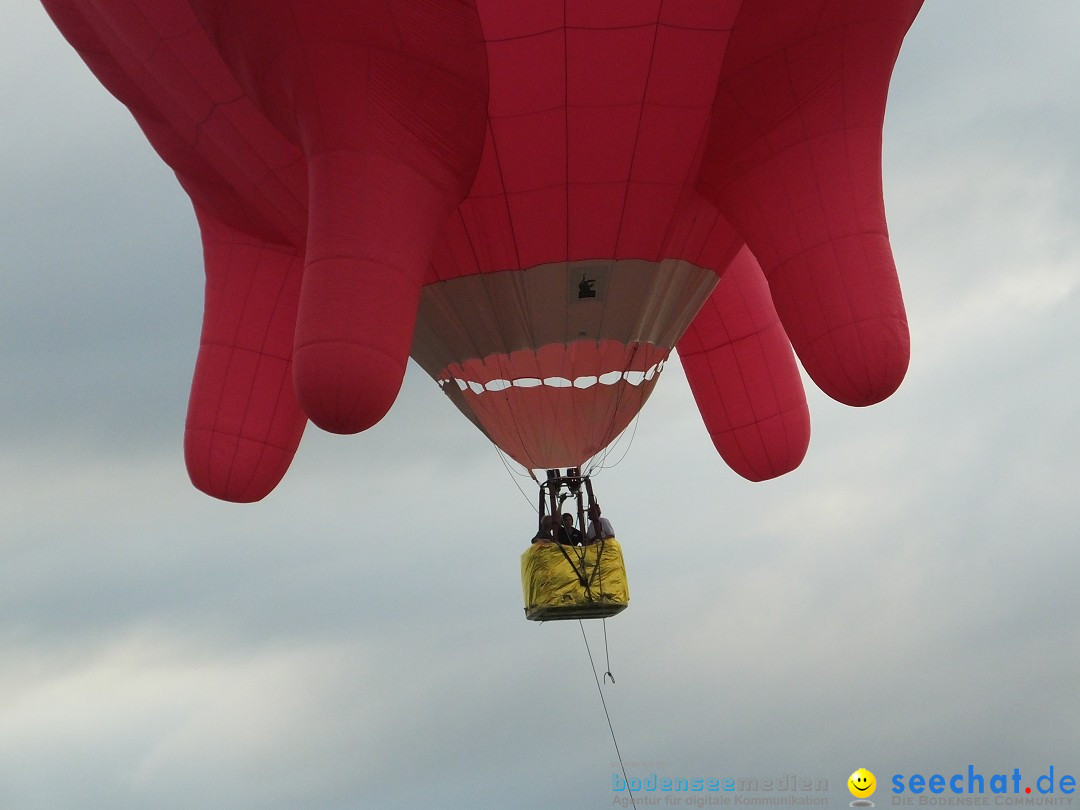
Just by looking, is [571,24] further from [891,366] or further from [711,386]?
[711,386]

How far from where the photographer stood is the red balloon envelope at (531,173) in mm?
10086

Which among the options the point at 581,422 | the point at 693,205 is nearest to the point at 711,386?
the point at 581,422

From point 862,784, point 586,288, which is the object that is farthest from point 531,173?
point 862,784

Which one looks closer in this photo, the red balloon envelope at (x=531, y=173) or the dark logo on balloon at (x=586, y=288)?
the red balloon envelope at (x=531, y=173)

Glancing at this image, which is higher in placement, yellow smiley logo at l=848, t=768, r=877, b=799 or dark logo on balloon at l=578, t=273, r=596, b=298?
dark logo on balloon at l=578, t=273, r=596, b=298

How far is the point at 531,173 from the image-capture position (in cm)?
1080

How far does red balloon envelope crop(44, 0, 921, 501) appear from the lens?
10.1 metres

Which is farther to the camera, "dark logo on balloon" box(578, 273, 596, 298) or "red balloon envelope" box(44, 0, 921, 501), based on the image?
"dark logo on balloon" box(578, 273, 596, 298)

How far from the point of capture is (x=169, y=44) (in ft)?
37.2

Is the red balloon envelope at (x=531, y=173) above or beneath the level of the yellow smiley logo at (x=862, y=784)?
above

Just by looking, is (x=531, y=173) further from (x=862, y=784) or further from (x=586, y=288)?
(x=862, y=784)

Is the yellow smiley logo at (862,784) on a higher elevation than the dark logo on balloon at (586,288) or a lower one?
lower

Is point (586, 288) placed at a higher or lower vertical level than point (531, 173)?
lower

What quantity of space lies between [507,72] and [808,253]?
7.47 ft
